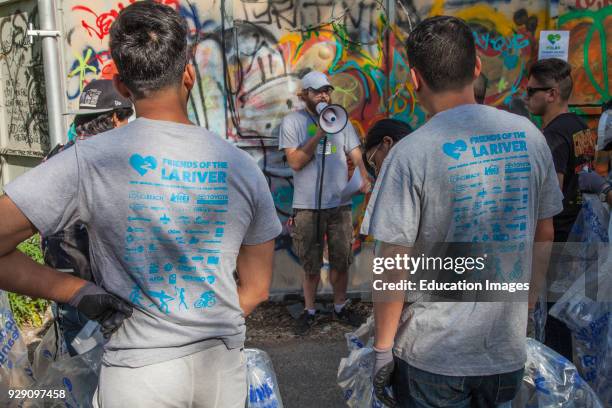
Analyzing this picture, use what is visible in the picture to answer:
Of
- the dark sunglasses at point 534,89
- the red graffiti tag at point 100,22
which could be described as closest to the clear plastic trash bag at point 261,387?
the dark sunglasses at point 534,89

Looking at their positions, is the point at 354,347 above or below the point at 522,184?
below

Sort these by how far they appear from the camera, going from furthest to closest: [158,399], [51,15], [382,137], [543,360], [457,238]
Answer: [51,15]
[382,137]
[543,360]
[457,238]
[158,399]

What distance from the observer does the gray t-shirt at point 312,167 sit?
207 inches

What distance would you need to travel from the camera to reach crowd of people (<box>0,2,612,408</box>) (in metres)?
1.73

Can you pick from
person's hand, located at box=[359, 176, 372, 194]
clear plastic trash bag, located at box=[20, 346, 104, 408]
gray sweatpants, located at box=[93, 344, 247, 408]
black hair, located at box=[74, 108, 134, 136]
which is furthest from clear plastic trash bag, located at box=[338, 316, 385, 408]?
person's hand, located at box=[359, 176, 372, 194]

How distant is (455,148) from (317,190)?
10.7 feet

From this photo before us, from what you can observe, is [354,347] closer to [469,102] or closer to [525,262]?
[525,262]

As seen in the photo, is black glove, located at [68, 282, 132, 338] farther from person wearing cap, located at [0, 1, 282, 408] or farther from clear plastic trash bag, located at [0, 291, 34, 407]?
clear plastic trash bag, located at [0, 291, 34, 407]

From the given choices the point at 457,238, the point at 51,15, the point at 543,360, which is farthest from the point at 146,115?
the point at 51,15

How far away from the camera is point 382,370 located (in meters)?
2.21

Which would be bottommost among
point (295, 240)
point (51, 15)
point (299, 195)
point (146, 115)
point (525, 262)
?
point (295, 240)

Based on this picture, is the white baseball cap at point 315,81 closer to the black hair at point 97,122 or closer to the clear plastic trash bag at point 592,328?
the black hair at point 97,122

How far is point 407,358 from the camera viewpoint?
215 centimetres

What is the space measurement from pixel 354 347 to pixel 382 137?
3.24ft
